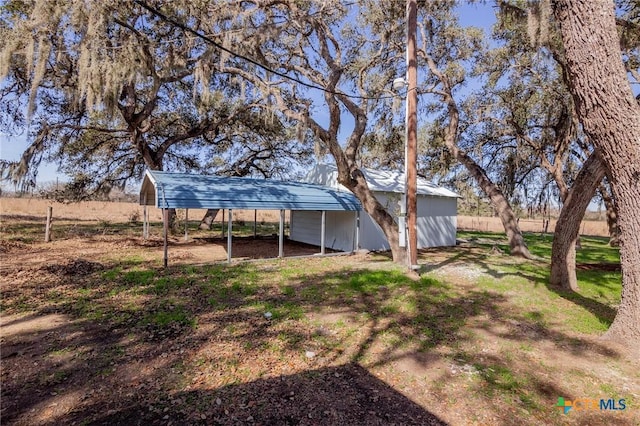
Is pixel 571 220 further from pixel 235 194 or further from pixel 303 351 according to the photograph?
pixel 235 194

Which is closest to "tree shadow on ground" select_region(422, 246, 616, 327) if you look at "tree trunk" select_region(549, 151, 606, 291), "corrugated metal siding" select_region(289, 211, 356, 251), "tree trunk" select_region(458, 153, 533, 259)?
"tree trunk" select_region(549, 151, 606, 291)

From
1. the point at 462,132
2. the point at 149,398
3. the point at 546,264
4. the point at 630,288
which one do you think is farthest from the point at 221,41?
the point at 546,264

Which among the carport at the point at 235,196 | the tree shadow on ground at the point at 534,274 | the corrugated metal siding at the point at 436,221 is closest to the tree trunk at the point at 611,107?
the tree shadow on ground at the point at 534,274

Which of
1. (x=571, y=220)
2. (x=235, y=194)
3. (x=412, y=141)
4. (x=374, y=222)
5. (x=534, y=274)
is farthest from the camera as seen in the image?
(x=374, y=222)

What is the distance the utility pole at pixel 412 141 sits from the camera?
7.38 m

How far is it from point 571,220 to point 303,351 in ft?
19.3

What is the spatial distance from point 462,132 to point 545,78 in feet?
12.2

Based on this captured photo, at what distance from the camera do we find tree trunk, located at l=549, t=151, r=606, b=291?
A: 5734 mm

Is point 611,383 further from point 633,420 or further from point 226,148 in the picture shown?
point 226,148

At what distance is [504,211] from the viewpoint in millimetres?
12516

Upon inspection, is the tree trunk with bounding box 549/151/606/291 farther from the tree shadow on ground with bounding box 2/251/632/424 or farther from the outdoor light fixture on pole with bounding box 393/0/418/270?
the outdoor light fixture on pole with bounding box 393/0/418/270

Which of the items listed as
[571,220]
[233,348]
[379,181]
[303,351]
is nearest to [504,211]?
[379,181]

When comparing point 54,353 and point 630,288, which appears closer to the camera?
point 54,353

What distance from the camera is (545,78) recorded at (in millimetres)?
11602
